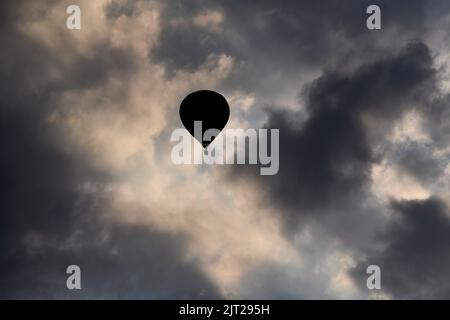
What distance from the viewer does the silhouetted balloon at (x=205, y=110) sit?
1233 inches

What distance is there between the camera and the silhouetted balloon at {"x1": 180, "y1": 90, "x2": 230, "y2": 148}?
31328 millimetres

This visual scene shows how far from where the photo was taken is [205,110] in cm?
3155
